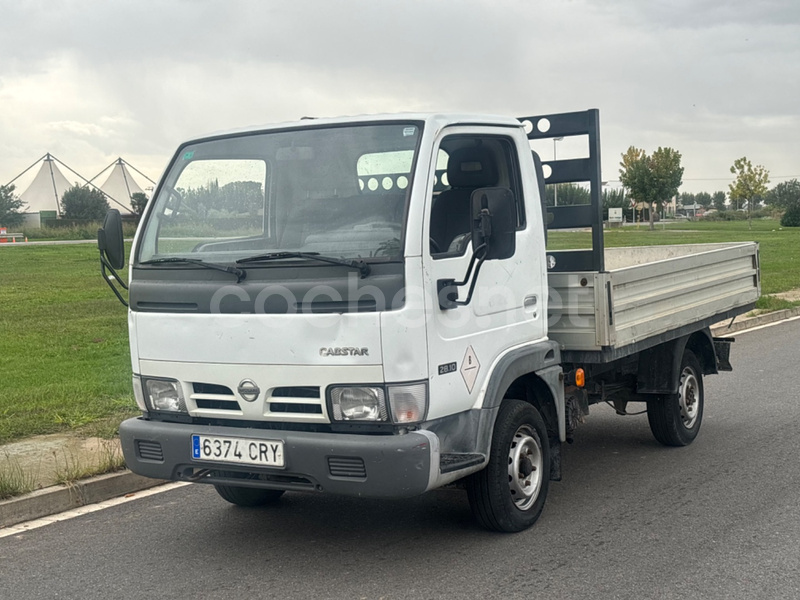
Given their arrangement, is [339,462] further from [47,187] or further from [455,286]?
[47,187]

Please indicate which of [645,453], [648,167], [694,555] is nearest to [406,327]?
[694,555]

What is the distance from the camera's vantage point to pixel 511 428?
5.26 m

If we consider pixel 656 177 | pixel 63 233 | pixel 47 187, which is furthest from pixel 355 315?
pixel 47 187

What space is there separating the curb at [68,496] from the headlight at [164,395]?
1276 mm

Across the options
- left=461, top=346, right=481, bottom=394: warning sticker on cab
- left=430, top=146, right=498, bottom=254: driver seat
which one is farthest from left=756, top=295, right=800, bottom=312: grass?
left=461, top=346, right=481, bottom=394: warning sticker on cab

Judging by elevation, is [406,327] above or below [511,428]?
above

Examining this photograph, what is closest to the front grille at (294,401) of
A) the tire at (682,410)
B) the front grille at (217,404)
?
the front grille at (217,404)

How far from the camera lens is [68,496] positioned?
20.1ft

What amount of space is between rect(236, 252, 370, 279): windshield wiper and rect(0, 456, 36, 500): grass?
225cm

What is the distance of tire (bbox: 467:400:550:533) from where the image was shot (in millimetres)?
5188

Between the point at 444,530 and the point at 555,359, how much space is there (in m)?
1.16

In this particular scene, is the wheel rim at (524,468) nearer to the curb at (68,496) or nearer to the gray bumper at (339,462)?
the gray bumper at (339,462)

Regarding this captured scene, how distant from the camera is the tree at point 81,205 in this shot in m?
84.0

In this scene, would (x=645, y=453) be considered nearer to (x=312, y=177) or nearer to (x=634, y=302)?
(x=634, y=302)
